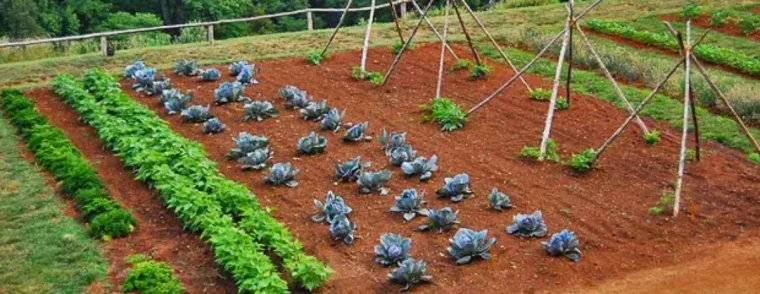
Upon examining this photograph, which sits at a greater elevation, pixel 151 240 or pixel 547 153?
pixel 547 153

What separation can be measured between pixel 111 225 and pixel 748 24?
51.8 feet

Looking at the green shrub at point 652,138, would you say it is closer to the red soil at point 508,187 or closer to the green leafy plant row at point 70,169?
the red soil at point 508,187

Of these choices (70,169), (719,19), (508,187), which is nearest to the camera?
(508,187)

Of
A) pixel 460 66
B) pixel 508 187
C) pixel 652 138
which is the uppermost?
pixel 460 66

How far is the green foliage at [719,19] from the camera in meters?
22.5

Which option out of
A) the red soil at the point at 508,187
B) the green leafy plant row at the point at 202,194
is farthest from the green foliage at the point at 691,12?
the green leafy plant row at the point at 202,194

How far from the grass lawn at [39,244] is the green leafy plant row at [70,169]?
206 mm

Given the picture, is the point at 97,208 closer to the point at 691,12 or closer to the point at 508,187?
the point at 508,187

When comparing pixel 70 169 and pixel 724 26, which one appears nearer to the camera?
pixel 70 169

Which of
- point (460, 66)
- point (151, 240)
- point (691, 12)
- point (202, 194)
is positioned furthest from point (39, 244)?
point (691, 12)

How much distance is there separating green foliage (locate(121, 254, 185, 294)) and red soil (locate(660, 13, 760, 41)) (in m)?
15.4

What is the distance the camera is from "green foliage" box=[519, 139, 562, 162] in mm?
13305

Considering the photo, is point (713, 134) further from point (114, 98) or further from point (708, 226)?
point (114, 98)

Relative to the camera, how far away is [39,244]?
11.3 m
